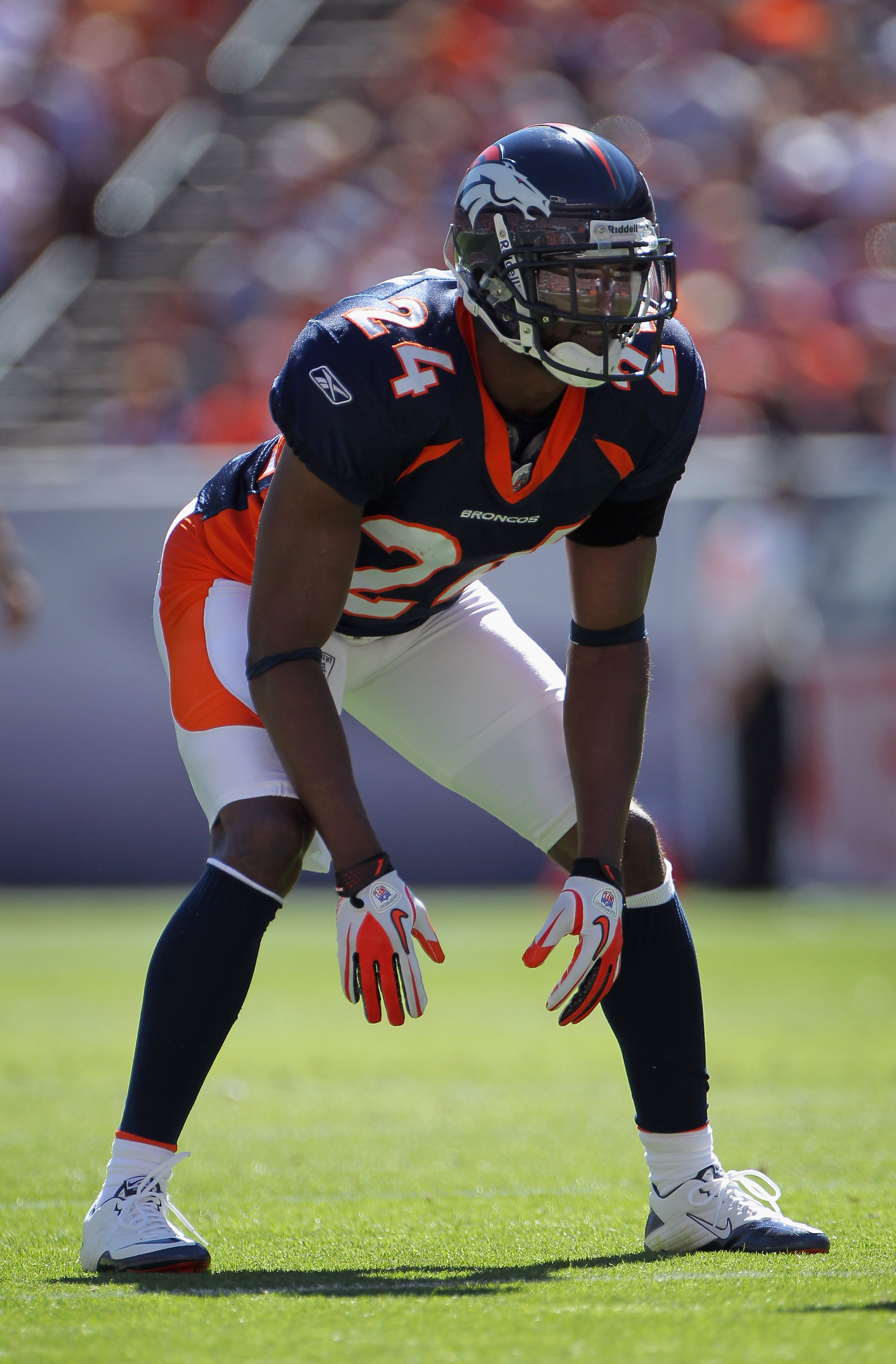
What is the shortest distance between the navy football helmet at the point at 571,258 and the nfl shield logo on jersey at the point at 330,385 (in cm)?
30

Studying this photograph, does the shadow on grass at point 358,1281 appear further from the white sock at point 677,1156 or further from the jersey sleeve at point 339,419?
the jersey sleeve at point 339,419

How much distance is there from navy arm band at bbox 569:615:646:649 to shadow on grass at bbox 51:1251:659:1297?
1023 mm

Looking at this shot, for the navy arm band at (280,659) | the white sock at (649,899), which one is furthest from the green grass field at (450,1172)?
the navy arm band at (280,659)

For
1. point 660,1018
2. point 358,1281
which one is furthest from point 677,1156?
point 358,1281

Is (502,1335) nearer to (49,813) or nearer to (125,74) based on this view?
(49,813)

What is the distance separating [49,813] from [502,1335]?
8.18 metres

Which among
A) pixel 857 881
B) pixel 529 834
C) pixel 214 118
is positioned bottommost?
pixel 857 881

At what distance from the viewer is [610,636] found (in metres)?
2.80

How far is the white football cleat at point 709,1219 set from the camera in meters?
2.58

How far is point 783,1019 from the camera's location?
5.54m

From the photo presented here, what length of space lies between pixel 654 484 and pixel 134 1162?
138 centimetres

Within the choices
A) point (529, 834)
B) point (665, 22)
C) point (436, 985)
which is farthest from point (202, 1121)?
point (665, 22)

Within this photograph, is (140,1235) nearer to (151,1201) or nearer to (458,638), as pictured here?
(151,1201)

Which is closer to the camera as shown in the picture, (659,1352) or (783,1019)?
(659,1352)
